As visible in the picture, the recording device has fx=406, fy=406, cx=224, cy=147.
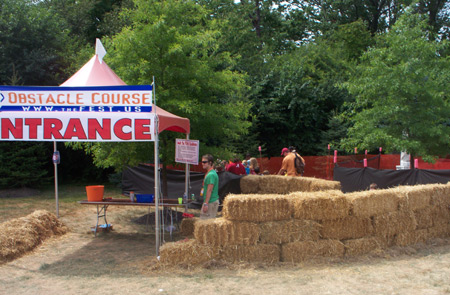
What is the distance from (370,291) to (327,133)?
61.3 feet

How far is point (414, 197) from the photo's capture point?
7.64 meters

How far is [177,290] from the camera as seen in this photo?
5.40m

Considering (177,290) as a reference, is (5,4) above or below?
above

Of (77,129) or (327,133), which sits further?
(327,133)

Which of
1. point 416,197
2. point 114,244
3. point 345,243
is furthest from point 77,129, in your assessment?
point 416,197

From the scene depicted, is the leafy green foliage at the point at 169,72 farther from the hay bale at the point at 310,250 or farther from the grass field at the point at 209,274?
the hay bale at the point at 310,250

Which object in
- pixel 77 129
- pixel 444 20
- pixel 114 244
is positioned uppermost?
pixel 444 20

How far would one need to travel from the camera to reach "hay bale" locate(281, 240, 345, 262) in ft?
21.8

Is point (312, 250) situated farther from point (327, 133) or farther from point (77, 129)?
point (327, 133)

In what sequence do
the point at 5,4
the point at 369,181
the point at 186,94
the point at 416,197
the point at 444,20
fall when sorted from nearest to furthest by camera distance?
the point at 416,197 < the point at 186,94 < the point at 369,181 < the point at 5,4 < the point at 444,20

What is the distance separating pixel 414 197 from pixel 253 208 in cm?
331

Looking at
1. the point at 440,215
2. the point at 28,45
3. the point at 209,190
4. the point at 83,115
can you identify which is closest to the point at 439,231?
the point at 440,215

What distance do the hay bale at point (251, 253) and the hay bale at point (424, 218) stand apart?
10.0 ft

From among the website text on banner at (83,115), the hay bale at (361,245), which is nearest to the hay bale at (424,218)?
the hay bale at (361,245)
